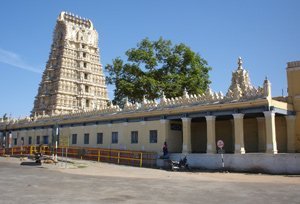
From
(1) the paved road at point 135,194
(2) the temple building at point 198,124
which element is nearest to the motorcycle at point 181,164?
(2) the temple building at point 198,124

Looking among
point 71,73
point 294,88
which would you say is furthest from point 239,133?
point 71,73

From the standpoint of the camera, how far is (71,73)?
63375 mm

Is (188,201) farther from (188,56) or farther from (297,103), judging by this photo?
(188,56)

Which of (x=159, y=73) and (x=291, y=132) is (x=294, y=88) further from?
(x=159, y=73)

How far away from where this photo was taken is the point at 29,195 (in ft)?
42.9

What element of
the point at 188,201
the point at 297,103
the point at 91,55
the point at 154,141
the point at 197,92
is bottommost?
the point at 188,201

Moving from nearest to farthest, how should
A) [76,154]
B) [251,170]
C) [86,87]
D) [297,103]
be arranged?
[251,170] → [297,103] → [76,154] → [86,87]

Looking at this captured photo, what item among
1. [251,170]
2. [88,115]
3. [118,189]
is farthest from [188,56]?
[118,189]

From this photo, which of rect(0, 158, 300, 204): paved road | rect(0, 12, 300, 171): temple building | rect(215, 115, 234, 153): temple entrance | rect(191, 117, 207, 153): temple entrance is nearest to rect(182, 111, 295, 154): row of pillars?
rect(0, 12, 300, 171): temple building

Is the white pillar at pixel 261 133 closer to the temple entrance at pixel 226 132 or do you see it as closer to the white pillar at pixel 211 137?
the temple entrance at pixel 226 132

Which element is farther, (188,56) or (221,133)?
(188,56)

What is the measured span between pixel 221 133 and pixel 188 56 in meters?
20.7

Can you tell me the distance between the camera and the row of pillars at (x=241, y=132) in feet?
82.3

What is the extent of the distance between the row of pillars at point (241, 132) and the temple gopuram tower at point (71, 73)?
34082 mm
